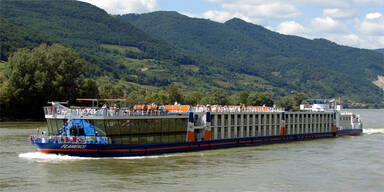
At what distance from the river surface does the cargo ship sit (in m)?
0.95

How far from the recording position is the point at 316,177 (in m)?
35.7

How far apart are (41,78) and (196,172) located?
2430 inches

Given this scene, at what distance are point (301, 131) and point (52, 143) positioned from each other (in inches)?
1418

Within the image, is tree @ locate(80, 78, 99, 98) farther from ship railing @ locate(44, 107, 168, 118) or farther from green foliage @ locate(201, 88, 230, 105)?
ship railing @ locate(44, 107, 168, 118)

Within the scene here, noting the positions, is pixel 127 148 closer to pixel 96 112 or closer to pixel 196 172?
pixel 96 112

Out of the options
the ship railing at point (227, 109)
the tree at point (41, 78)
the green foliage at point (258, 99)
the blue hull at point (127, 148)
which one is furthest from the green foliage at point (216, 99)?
the blue hull at point (127, 148)

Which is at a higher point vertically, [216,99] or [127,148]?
[216,99]

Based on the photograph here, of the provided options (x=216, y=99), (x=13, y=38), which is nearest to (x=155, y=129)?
(x=216, y=99)

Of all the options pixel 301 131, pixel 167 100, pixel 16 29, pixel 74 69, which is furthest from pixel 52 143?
pixel 16 29

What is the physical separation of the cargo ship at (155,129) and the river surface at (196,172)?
3.11 feet

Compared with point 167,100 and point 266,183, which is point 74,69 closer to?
point 167,100

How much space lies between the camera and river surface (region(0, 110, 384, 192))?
31109mm

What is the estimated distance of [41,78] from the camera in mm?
90188

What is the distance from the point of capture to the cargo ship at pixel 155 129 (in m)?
38.1
